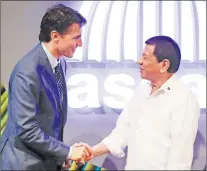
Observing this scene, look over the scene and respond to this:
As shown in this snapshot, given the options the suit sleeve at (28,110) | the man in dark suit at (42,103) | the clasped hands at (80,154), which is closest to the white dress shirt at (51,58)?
the man in dark suit at (42,103)

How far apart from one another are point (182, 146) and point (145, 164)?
21 centimetres

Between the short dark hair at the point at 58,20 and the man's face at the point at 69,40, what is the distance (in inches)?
0.9

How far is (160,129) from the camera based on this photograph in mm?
1920

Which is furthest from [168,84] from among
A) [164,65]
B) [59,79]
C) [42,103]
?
[42,103]

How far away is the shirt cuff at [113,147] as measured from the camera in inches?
80.0

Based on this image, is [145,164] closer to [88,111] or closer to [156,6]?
[88,111]

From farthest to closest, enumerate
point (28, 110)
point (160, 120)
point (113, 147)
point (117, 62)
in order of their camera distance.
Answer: point (117, 62), point (113, 147), point (160, 120), point (28, 110)

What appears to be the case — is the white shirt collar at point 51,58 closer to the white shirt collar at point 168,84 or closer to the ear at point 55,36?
the ear at point 55,36

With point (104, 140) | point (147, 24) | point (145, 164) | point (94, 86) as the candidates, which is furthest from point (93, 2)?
point (145, 164)

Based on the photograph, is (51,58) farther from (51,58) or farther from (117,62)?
(117,62)

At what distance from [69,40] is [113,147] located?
0.61m

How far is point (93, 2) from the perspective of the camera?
2318mm

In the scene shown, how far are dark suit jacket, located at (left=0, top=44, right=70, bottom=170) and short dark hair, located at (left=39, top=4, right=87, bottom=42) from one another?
0.29 ft

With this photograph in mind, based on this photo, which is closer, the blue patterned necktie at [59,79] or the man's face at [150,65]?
the blue patterned necktie at [59,79]
